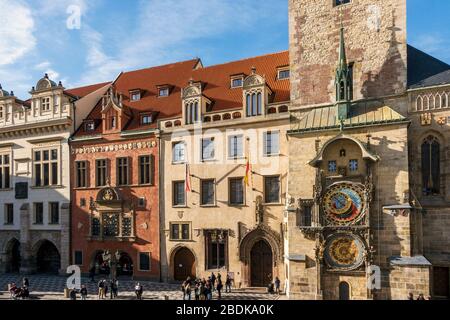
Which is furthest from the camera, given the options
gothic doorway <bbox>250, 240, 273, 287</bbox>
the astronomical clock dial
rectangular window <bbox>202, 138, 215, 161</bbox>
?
rectangular window <bbox>202, 138, 215, 161</bbox>

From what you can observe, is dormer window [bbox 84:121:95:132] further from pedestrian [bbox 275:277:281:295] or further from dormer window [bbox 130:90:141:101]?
pedestrian [bbox 275:277:281:295]

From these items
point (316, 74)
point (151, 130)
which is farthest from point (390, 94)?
point (151, 130)

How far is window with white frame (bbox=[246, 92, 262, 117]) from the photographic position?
27.5 m

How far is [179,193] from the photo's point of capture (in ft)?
97.6

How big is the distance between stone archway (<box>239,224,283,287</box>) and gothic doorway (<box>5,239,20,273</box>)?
22245mm

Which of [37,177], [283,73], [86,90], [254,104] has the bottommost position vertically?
[37,177]

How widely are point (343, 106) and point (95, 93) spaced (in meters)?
23.7

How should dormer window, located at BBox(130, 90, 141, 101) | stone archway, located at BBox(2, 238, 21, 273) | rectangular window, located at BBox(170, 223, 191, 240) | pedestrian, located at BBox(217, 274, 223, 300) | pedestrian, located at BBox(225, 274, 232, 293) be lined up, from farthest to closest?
stone archway, located at BBox(2, 238, 21, 273), dormer window, located at BBox(130, 90, 141, 101), rectangular window, located at BBox(170, 223, 191, 240), pedestrian, located at BBox(225, 274, 232, 293), pedestrian, located at BBox(217, 274, 223, 300)

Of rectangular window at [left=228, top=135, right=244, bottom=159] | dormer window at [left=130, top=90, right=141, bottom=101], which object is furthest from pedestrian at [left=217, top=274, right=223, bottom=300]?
dormer window at [left=130, top=90, right=141, bottom=101]

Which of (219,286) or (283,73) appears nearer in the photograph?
(219,286)

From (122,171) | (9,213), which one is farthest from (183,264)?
(9,213)

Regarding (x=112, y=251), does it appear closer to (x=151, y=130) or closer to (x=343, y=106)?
(x=151, y=130)

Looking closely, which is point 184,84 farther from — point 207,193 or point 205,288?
point 205,288

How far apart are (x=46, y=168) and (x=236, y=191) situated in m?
17.9
